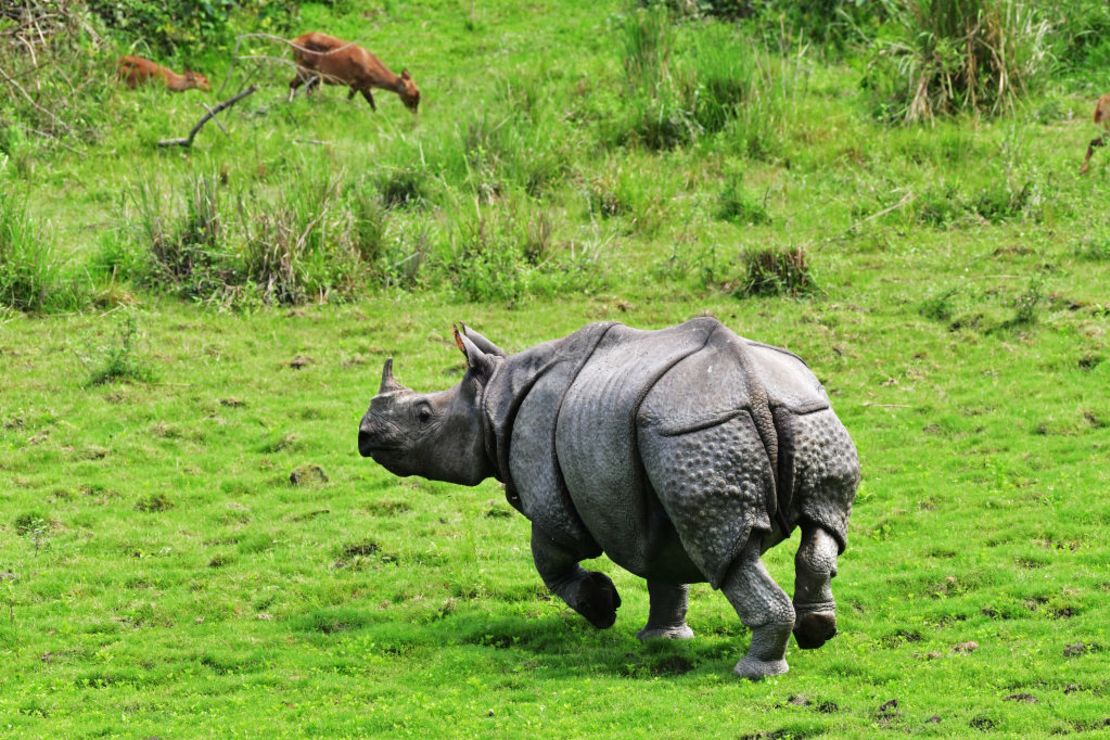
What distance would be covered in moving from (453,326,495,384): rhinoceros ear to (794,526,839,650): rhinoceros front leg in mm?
2148

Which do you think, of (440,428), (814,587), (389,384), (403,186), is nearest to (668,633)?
(814,587)

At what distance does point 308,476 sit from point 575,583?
12.2 ft

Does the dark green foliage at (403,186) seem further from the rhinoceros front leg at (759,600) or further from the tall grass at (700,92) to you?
the rhinoceros front leg at (759,600)

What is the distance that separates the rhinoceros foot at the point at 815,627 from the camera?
791cm

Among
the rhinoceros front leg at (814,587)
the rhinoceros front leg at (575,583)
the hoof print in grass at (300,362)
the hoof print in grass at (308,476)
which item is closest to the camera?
the rhinoceros front leg at (814,587)

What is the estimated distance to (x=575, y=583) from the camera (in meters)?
8.75

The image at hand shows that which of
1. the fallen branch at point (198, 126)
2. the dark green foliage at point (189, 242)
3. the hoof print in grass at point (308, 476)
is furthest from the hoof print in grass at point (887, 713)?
the fallen branch at point (198, 126)

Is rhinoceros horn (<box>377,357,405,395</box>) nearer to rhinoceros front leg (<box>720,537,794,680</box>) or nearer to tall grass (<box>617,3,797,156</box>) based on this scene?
rhinoceros front leg (<box>720,537,794,680</box>)

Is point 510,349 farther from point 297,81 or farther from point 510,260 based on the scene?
point 297,81

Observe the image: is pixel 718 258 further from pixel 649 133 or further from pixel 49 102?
pixel 49 102

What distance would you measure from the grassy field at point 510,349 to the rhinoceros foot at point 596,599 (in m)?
0.17

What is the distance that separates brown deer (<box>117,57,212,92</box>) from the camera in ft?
66.9

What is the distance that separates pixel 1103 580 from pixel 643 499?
2.57 m

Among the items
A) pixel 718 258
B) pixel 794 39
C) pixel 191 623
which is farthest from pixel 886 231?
pixel 191 623
